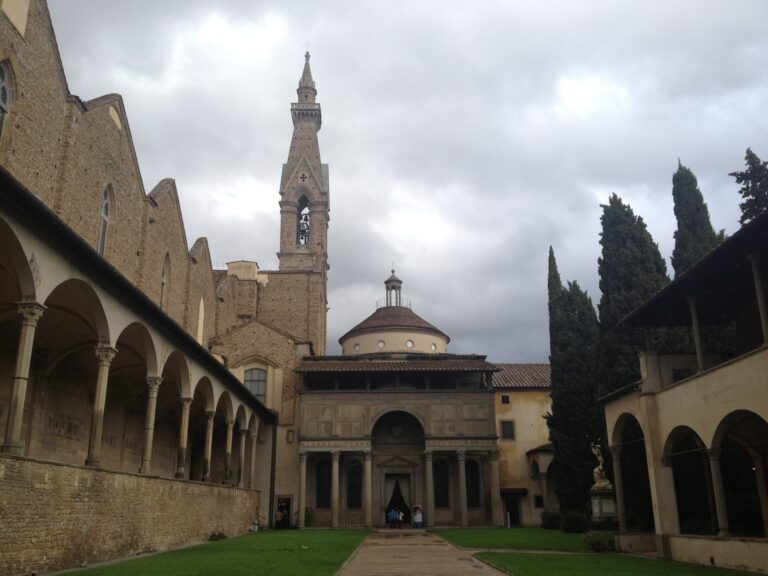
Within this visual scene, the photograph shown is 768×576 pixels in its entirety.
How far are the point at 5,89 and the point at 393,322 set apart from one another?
28.0 metres

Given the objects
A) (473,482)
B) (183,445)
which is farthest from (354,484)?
(183,445)

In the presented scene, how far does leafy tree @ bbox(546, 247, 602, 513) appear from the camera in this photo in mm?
29719

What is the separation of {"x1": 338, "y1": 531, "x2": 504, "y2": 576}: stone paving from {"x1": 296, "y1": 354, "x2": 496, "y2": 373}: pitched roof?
14.0 m

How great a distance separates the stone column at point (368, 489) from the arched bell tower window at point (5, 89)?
22724mm

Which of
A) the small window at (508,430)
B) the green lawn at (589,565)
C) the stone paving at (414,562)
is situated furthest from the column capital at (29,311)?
the small window at (508,430)

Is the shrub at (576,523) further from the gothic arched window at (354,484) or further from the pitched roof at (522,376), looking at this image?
the pitched roof at (522,376)

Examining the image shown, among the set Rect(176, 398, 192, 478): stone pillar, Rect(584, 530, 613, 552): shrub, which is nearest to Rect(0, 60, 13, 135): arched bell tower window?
Rect(176, 398, 192, 478): stone pillar

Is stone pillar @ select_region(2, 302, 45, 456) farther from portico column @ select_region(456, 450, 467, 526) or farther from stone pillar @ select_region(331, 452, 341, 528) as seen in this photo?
portico column @ select_region(456, 450, 467, 526)

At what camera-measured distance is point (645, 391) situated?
17.7 metres

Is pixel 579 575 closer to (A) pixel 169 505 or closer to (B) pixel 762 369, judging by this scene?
(B) pixel 762 369

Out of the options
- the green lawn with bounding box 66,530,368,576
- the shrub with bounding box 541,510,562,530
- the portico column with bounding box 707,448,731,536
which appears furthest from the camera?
the shrub with bounding box 541,510,562,530

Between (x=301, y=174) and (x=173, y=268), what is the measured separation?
76.9ft

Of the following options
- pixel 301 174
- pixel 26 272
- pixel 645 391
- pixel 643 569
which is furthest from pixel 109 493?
pixel 301 174

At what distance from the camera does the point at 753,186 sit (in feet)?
80.8
